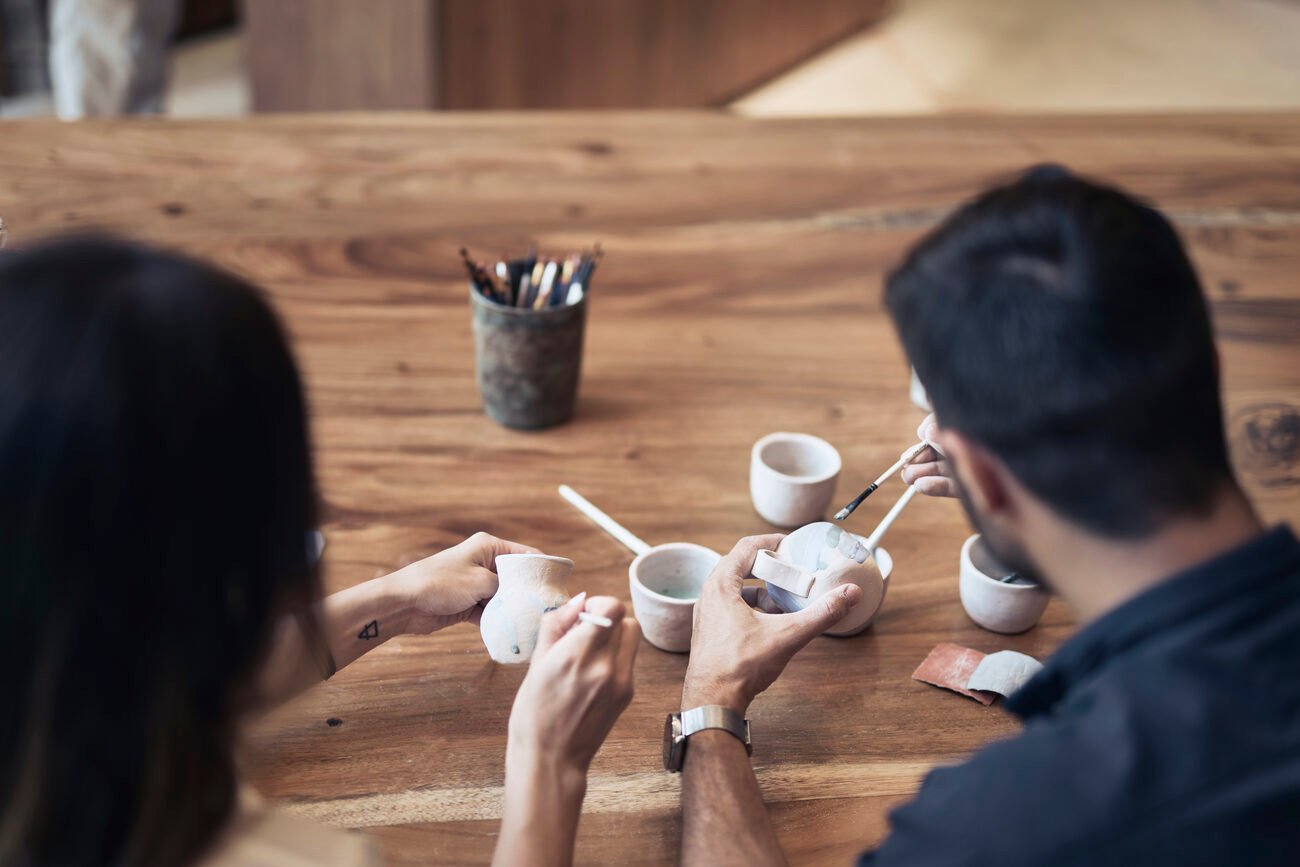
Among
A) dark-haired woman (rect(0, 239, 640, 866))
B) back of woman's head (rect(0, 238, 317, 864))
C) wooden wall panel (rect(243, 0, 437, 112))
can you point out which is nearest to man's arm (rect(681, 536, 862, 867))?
dark-haired woman (rect(0, 239, 640, 866))

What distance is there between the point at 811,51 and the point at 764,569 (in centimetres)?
480

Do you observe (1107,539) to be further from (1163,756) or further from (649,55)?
(649,55)

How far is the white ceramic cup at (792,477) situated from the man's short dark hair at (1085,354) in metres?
0.54

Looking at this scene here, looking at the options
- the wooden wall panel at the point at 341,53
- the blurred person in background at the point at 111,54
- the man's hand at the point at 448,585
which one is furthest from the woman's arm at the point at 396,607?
the blurred person in background at the point at 111,54

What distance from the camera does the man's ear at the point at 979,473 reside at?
880mm

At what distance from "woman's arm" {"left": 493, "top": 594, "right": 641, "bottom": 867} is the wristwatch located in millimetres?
79

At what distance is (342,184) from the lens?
6.75ft

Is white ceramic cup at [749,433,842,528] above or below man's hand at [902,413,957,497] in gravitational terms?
below

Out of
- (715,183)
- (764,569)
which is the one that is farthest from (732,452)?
(715,183)

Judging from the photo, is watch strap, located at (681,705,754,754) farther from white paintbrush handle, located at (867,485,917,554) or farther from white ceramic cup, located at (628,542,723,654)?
white paintbrush handle, located at (867,485,917,554)

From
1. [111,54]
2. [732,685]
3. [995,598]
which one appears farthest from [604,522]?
[111,54]

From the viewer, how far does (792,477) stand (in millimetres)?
1429

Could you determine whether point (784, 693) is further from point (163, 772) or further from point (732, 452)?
point (163, 772)

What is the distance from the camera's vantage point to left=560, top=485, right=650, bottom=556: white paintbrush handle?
135cm
